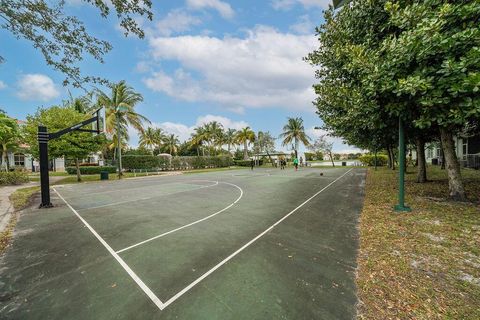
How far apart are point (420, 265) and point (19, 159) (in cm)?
4794

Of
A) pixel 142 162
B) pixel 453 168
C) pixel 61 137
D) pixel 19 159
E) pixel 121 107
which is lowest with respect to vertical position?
pixel 453 168

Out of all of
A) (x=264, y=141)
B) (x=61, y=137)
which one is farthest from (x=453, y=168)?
(x=264, y=141)

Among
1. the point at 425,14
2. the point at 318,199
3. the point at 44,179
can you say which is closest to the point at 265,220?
the point at 318,199

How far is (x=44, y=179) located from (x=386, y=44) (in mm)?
12562

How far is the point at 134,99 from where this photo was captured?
81.5 ft

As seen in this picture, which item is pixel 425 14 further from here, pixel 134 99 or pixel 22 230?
pixel 134 99

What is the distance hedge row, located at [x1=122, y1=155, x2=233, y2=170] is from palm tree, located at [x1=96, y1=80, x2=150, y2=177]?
761cm

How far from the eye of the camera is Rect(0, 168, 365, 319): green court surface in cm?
277

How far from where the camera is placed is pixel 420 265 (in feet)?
11.9

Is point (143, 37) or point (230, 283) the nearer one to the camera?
point (230, 283)

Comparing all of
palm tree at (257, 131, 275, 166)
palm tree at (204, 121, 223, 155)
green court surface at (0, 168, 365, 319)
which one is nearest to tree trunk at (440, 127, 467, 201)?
green court surface at (0, 168, 365, 319)

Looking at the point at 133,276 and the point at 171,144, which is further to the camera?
the point at 171,144

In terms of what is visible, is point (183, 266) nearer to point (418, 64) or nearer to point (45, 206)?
point (418, 64)

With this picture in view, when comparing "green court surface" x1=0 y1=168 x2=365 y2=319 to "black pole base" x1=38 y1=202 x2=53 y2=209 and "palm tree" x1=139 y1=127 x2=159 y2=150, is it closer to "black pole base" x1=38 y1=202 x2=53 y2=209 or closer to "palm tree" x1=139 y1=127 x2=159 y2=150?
"black pole base" x1=38 y1=202 x2=53 y2=209
